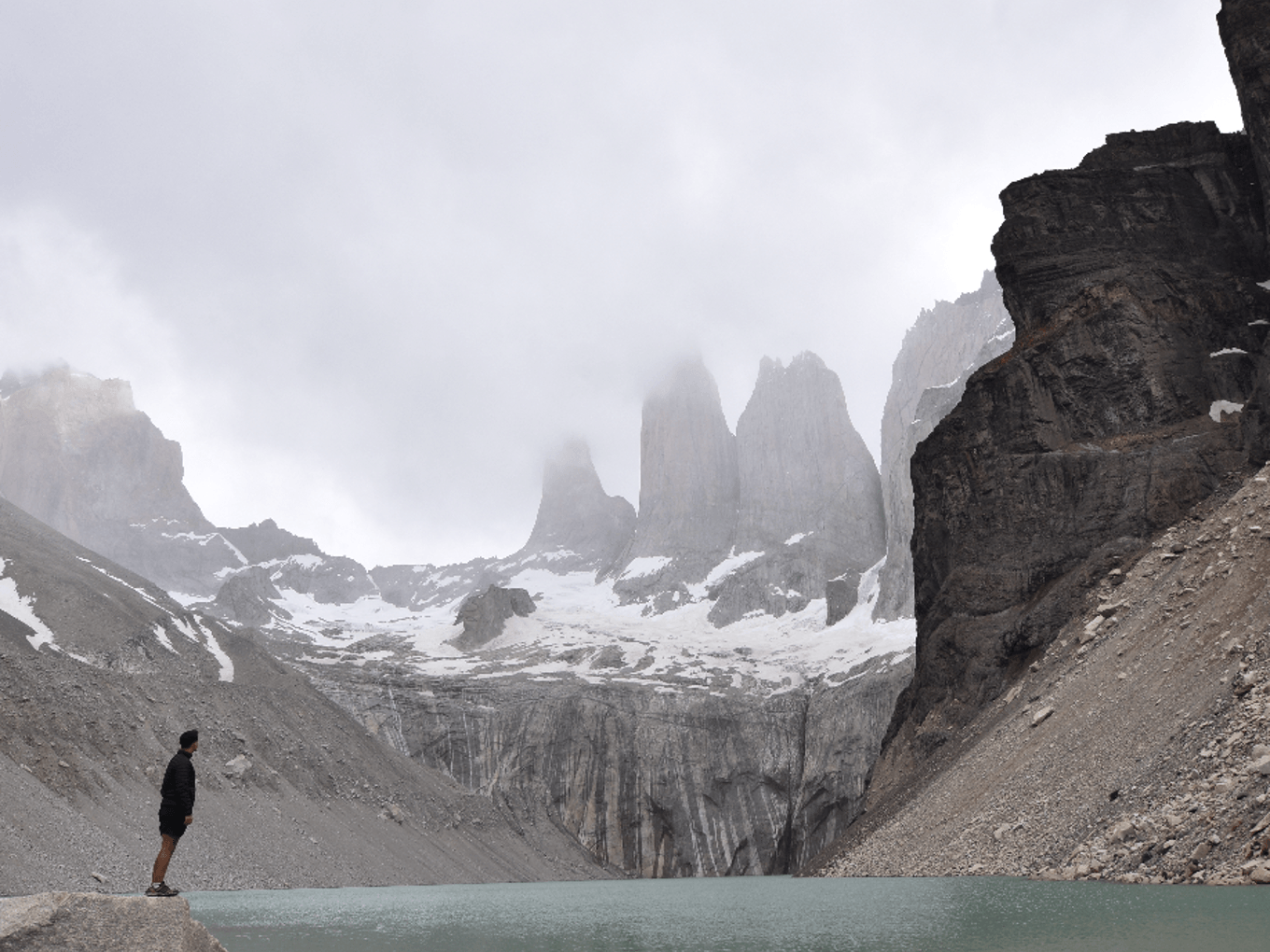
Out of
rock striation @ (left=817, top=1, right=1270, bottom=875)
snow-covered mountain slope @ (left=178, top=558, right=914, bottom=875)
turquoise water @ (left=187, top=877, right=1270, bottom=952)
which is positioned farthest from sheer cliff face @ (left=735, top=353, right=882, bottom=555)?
turquoise water @ (left=187, top=877, right=1270, bottom=952)

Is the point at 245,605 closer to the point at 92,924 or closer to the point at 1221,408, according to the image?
the point at 1221,408

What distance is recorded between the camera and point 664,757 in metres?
108

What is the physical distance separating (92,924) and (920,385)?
174 metres

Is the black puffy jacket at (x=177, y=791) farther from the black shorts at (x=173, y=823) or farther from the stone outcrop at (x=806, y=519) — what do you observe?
the stone outcrop at (x=806, y=519)

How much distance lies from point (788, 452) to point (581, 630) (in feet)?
215

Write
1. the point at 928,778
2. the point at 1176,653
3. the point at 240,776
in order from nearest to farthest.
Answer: the point at 1176,653, the point at 928,778, the point at 240,776

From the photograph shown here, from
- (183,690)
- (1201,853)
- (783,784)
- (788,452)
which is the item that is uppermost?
(788,452)

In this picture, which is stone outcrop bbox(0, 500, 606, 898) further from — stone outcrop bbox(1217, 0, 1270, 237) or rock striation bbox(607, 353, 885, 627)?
rock striation bbox(607, 353, 885, 627)

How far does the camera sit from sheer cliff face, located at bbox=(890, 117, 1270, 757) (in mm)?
43688

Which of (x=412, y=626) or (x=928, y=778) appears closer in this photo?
(x=928, y=778)

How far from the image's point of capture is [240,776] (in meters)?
63.9

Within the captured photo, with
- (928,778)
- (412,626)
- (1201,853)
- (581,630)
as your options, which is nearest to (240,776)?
(928,778)

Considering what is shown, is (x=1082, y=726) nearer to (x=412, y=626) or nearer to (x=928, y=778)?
(x=928, y=778)

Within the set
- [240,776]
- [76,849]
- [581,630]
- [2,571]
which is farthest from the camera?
[581,630]
